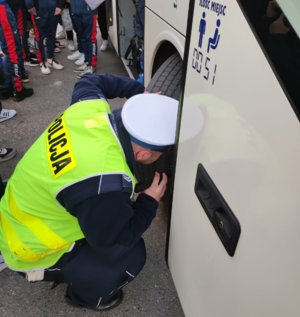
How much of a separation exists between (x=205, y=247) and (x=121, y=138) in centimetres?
53

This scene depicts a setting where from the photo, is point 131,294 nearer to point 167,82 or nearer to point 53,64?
point 167,82

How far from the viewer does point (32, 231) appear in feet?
4.00

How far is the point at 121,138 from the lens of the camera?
1168mm

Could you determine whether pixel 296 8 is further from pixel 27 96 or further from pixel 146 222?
pixel 27 96

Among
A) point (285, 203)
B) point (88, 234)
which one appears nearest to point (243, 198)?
point (285, 203)

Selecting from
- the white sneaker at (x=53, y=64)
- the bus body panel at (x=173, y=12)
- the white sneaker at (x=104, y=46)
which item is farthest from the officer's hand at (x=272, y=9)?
the white sneaker at (x=104, y=46)

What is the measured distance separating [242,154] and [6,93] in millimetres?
3534

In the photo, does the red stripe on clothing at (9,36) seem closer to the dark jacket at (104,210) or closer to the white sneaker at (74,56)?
the white sneaker at (74,56)

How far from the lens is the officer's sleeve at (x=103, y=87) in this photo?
4.66 ft

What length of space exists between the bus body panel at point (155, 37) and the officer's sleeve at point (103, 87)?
321 mm

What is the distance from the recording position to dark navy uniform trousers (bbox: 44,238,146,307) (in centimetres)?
139

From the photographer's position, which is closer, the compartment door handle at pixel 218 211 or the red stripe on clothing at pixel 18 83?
the compartment door handle at pixel 218 211

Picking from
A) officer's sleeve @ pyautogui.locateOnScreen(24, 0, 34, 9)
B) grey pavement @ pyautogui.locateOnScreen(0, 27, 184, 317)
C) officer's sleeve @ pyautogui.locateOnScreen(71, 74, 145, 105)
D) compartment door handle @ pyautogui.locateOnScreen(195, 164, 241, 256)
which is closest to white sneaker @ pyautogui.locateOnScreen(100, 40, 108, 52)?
officer's sleeve @ pyautogui.locateOnScreen(24, 0, 34, 9)

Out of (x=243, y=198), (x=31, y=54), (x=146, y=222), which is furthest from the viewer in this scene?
(x=31, y=54)
